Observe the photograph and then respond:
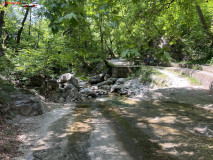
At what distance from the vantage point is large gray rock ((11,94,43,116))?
21.5 ft

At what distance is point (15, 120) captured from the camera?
5930 mm

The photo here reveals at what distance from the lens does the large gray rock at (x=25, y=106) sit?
21.5 feet

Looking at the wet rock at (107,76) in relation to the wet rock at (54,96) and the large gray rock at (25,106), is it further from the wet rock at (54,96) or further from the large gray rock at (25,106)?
the large gray rock at (25,106)

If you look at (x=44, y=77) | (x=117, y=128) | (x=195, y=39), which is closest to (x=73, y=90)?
(x=44, y=77)

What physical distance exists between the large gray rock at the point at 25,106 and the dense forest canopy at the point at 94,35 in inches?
84.0

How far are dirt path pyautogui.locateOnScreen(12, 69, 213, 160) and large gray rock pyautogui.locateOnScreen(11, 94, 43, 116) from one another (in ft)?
1.21

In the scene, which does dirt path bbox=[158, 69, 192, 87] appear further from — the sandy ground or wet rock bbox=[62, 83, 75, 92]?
the sandy ground

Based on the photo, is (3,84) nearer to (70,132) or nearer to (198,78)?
(70,132)

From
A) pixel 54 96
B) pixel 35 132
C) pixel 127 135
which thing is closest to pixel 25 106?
pixel 35 132

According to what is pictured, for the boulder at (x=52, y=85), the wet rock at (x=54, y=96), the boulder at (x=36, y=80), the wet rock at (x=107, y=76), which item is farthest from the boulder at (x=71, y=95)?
the wet rock at (x=107, y=76)

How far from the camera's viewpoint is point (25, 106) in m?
6.73

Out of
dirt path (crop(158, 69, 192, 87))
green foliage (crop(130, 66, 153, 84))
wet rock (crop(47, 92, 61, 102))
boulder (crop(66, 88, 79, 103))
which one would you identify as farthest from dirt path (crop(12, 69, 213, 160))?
green foliage (crop(130, 66, 153, 84))

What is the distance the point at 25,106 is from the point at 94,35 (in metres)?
6.51

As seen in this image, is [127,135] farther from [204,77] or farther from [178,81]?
[178,81]
